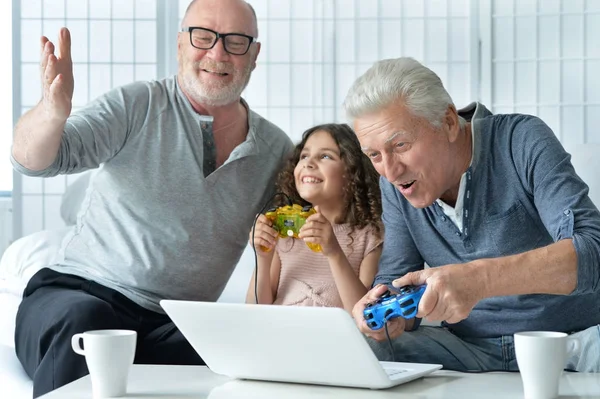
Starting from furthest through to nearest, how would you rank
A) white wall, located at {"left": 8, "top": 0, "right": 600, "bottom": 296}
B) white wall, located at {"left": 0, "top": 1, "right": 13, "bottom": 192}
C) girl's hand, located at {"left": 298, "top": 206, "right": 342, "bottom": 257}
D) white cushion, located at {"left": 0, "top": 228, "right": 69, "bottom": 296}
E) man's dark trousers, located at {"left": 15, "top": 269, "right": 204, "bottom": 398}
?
white wall, located at {"left": 0, "top": 1, "right": 13, "bottom": 192}, white wall, located at {"left": 8, "top": 0, "right": 600, "bottom": 296}, white cushion, located at {"left": 0, "top": 228, "right": 69, "bottom": 296}, girl's hand, located at {"left": 298, "top": 206, "right": 342, "bottom": 257}, man's dark trousers, located at {"left": 15, "top": 269, "right": 204, "bottom": 398}

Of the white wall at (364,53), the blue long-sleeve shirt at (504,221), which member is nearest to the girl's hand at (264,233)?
the blue long-sleeve shirt at (504,221)

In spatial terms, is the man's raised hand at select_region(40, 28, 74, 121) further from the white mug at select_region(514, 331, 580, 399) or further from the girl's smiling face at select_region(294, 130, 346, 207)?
the white mug at select_region(514, 331, 580, 399)

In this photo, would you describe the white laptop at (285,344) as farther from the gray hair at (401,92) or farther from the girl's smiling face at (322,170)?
the girl's smiling face at (322,170)

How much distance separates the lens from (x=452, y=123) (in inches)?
69.5

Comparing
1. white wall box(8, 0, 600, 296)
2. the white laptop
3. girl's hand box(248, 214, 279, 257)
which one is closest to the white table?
the white laptop

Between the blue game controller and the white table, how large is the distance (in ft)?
0.41

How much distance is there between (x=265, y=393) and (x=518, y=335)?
0.42 meters

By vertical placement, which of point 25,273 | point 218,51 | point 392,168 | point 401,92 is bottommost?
point 25,273

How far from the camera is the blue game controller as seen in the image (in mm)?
1385

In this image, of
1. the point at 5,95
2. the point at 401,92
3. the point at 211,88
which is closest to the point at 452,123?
the point at 401,92

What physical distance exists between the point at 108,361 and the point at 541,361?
67 centimetres

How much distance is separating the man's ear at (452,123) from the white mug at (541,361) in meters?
0.61

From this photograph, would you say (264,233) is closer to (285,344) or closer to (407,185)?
(407,185)

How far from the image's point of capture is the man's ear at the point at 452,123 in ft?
5.74
